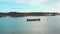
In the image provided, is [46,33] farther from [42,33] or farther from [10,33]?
[10,33]

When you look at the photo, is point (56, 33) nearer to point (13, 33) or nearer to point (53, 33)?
point (53, 33)

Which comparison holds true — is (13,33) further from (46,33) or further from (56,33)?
(56,33)

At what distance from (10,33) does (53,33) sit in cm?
286

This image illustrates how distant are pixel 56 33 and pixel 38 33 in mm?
1182

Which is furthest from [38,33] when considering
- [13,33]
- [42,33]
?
[13,33]

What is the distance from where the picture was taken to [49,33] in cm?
842

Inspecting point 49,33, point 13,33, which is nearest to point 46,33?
point 49,33

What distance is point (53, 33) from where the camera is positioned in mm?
8375

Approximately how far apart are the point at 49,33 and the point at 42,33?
0.46 metres

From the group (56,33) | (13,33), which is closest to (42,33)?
(56,33)

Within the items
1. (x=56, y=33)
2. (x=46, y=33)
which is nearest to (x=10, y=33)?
(x=46, y=33)

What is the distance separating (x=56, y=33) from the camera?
8398 millimetres

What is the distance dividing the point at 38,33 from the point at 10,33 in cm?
188

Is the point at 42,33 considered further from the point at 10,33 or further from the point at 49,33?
the point at 10,33
